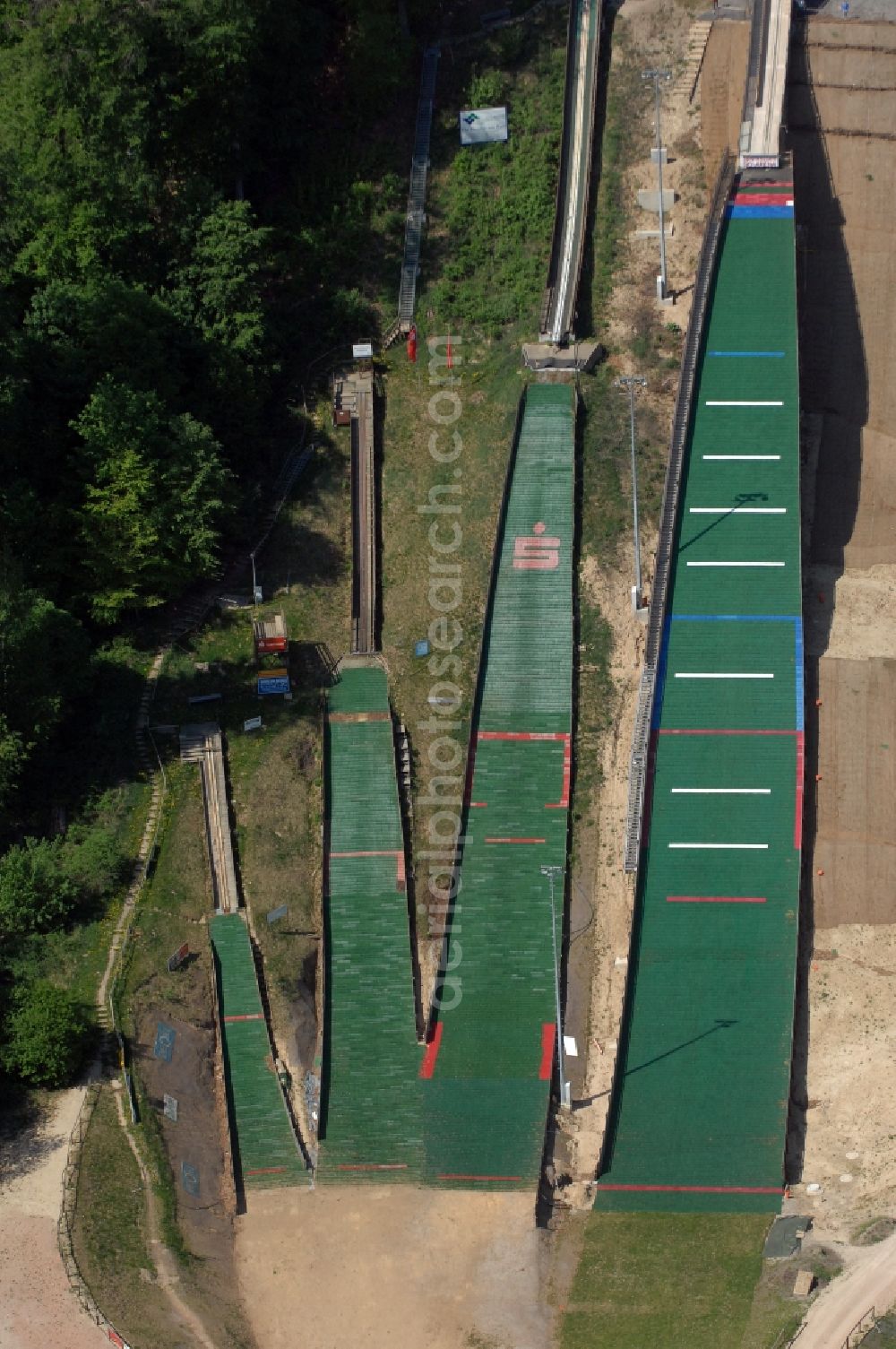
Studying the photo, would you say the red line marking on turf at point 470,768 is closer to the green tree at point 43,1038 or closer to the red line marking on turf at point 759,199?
the green tree at point 43,1038

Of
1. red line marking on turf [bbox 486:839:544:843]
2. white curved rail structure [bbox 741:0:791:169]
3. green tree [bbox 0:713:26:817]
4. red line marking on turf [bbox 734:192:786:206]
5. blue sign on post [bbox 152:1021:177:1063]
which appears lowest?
blue sign on post [bbox 152:1021:177:1063]

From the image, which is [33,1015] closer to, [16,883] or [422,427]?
[16,883]

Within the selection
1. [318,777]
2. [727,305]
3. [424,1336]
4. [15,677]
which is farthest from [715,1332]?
A: [727,305]

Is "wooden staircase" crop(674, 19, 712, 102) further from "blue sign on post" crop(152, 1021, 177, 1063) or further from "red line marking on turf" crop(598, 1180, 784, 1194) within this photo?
"red line marking on turf" crop(598, 1180, 784, 1194)

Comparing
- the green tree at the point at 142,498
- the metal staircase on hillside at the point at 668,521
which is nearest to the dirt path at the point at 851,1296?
the metal staircase on hillside at the point at 668,521

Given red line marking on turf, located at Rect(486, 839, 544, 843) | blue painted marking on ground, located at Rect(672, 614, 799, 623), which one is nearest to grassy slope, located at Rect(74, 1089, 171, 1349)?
red line marking on turf, located at Rect(486, 839, 544, 843)

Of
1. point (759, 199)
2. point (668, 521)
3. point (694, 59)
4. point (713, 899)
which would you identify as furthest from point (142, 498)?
point (694, 59)
